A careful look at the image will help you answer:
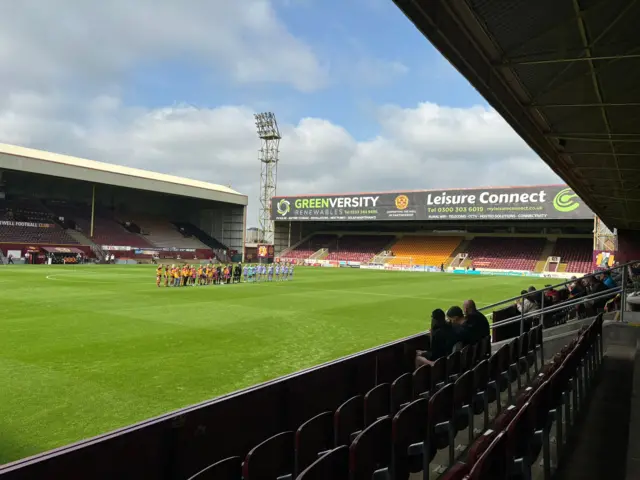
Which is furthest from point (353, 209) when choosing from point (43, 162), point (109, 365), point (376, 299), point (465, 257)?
point (109, 365)

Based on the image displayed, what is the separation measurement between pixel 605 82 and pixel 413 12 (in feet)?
11.3

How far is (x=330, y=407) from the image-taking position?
452 cm

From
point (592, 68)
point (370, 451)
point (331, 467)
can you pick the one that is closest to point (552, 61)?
point (592, 68)

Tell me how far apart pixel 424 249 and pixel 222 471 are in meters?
56.9

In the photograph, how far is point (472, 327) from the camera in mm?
6211

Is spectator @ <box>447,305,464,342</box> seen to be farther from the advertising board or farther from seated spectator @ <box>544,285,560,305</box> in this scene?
the advertising board

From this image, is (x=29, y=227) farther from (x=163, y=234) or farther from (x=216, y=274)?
(x=216, y=274)

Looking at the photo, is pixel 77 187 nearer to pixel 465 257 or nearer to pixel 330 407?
pixel 465 257

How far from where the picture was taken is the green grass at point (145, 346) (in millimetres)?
5938

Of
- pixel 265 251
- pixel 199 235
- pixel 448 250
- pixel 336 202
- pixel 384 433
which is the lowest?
pixel 384 433

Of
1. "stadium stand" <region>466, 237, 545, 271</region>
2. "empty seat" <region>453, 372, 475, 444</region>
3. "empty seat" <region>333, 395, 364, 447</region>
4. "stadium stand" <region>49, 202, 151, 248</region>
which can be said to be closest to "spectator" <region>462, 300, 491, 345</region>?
"empty seat" <region>453, 372, 475, 444</region>

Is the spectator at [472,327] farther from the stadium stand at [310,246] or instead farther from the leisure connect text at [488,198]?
the stadium stand at [310,246]

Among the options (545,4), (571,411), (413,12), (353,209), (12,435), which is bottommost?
(12,435)

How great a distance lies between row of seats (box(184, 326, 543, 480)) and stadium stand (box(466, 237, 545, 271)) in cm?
4779
